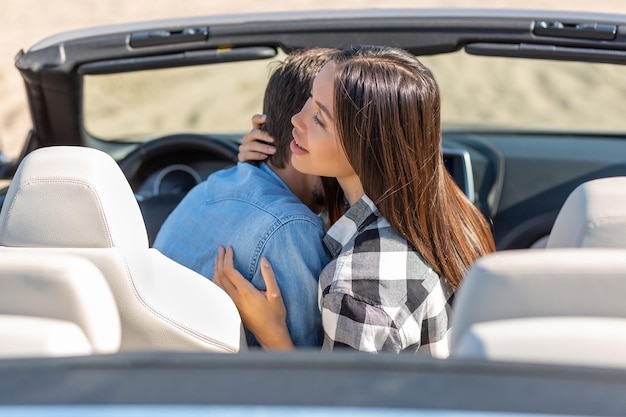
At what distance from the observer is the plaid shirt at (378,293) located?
6.36 feet

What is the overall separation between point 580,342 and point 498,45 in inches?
67.9

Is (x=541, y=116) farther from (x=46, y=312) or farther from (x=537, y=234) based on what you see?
(x=46, y=312)

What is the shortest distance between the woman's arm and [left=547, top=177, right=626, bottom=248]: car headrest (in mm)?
649

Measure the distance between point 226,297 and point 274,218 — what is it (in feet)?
0.80

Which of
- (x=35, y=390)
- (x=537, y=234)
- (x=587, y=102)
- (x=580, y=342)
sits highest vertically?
(x=35, y=390)

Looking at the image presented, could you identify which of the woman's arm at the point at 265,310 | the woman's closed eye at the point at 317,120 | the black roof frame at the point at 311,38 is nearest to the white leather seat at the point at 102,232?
the woman's arm at the point at 265,310

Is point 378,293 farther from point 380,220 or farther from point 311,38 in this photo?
point 311,38

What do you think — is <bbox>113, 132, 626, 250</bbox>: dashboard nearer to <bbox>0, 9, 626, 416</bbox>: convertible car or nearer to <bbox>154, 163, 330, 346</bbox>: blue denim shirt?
<bbox>0, 9, 626, 416</bbox>: convertible car

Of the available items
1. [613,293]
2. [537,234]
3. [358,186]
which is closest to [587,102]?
[537,234]

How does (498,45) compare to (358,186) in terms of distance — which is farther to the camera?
(498,45)

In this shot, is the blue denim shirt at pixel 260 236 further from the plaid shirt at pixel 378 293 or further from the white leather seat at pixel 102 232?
the white leather seat at pixel 102 232

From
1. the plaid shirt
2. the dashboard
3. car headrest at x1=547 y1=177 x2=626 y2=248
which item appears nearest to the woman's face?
the plaid shirt

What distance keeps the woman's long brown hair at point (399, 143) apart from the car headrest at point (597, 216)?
31cm

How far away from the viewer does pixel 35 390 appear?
1023mm
